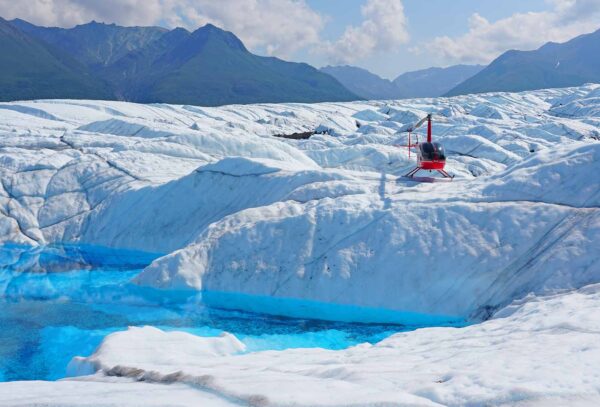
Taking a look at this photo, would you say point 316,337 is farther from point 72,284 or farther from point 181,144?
point 181,144

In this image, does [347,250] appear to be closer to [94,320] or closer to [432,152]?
[432,152]

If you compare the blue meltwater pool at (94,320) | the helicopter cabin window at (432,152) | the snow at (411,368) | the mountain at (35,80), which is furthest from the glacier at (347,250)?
the mountain at (35,80)

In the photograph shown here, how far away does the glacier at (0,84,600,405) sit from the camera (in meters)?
6.76

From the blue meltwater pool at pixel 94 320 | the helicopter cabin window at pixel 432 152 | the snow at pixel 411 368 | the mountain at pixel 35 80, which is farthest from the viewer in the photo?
Result: the mountain at pixel 35 80

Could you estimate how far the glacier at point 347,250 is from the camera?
6.76 meters

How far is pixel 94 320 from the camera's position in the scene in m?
15.6

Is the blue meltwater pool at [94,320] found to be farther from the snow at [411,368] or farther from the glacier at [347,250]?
the snow at [411,368]

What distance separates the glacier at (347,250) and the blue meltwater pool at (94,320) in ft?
2.64

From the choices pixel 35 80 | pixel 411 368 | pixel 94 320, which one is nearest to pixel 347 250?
pixel 94 320

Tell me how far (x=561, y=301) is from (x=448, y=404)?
23.3 feet

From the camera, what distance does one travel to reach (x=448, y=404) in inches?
221

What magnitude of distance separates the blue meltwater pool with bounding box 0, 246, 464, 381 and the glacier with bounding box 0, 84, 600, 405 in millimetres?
806

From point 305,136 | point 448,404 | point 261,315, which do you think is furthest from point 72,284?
point 305,136

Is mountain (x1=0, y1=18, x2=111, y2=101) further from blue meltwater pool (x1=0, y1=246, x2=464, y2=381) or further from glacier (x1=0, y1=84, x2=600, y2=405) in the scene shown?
blue meltwater pool (x1=0, y1=246, x2=464, y2=381)
